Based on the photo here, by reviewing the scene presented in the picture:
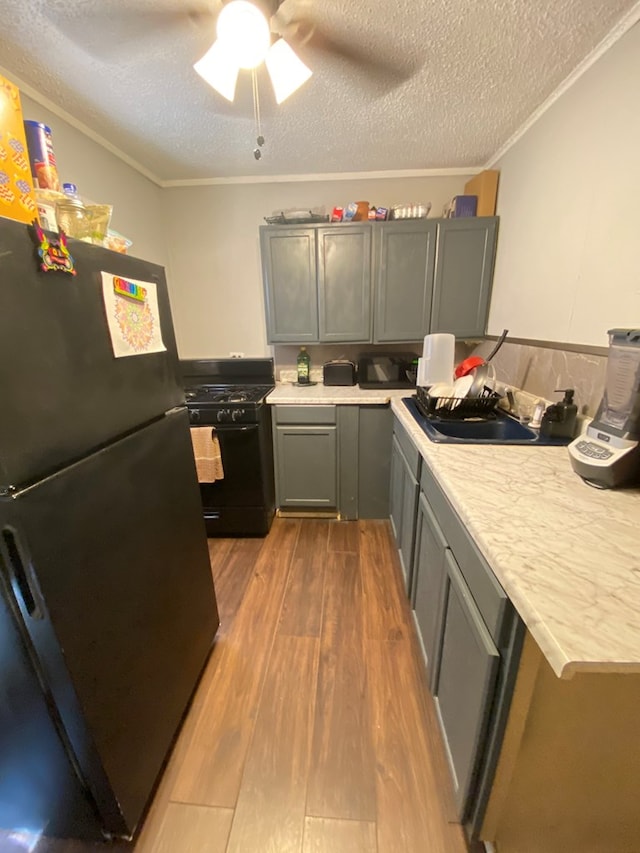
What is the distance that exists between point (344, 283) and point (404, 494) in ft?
4.86

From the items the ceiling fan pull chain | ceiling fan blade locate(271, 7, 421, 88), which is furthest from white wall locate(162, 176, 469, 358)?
ceiling fan blade locate(271, 7, 421, 88)

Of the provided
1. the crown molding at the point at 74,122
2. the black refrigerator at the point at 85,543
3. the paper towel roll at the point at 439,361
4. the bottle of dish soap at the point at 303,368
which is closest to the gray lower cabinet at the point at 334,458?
the paper towel roll at the point at 439,361

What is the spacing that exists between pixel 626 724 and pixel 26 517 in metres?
1.28

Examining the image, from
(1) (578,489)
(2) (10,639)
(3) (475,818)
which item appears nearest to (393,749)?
(3) (475,818)

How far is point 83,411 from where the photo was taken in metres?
0.77

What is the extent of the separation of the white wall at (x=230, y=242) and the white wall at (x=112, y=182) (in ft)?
0.53

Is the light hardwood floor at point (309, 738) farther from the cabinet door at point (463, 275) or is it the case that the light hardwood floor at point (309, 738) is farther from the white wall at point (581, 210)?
the cabinet door at point (463, 275)

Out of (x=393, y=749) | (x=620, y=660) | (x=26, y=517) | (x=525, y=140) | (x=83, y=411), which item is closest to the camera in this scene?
(x=620, y=660)

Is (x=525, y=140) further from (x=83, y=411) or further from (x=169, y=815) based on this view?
(x=169, y=815)

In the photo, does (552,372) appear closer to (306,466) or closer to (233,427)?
(306,466)

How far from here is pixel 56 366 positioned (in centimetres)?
70

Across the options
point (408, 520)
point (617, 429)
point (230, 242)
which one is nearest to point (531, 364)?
point (617, 429)

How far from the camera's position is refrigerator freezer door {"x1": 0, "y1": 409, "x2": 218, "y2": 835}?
2.24 feet

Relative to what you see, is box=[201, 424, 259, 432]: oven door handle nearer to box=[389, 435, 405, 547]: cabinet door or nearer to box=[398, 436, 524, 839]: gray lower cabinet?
box=[389, 435, 405, 547]: cabinet door
